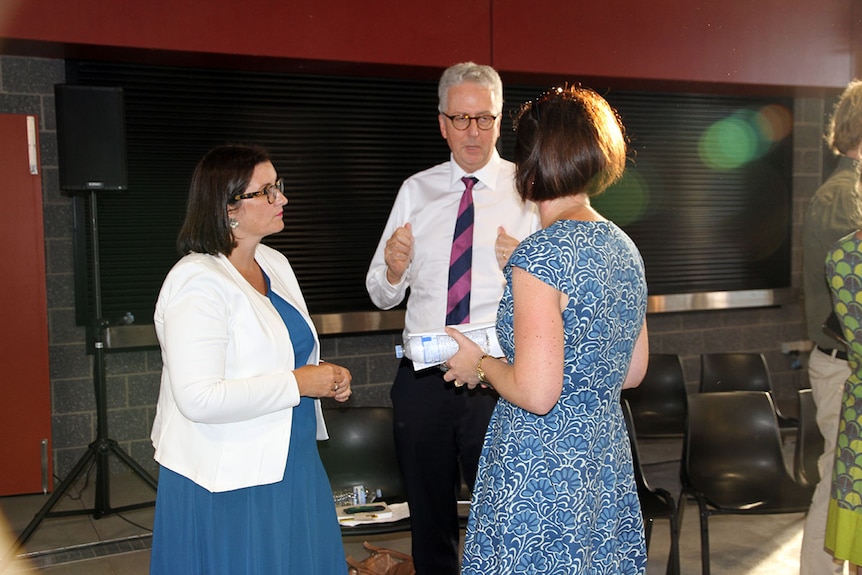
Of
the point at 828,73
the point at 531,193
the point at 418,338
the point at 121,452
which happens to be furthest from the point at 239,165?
the point at 828,73

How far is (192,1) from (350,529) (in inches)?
125

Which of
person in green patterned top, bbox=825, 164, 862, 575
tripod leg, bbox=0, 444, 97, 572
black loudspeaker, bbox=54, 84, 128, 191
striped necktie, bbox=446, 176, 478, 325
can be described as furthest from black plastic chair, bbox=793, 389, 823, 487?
black loudspeaker, bbox=54, 84, 128, 191

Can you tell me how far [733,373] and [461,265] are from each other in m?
2.71

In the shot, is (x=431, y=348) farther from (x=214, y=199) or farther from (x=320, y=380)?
(x=214, y=199)

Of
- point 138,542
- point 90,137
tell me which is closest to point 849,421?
point 138,542

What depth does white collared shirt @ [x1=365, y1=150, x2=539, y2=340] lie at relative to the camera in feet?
10.1

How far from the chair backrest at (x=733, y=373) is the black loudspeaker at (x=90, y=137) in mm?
3531

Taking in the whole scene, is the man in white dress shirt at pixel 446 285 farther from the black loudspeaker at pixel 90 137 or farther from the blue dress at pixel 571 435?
the black loudspeaker at pixel 90 137

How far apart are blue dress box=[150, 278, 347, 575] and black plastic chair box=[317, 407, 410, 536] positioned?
1.17 meters

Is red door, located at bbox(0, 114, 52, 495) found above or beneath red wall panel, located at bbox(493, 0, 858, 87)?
beneath

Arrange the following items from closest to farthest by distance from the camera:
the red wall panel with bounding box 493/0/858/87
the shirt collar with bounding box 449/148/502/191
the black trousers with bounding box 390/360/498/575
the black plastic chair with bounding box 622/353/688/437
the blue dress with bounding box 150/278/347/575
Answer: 1. the blue dress with bounding box 150/278/347/575
2. the black trousers with bounding box 390/360/498/575
3. the shirt collar with bounding box 449/148/502/191
4. the black plastic chair with bounding box 622/353/688/437
5. the red wall panel with bounding box 493/0/858/87

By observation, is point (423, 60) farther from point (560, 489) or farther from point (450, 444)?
point (560, 489)

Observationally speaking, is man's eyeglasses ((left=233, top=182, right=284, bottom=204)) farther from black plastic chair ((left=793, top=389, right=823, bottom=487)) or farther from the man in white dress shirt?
black plastic chair ((left=793, top=389, right=823, bottom=487))

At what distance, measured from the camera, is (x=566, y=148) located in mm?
1945
